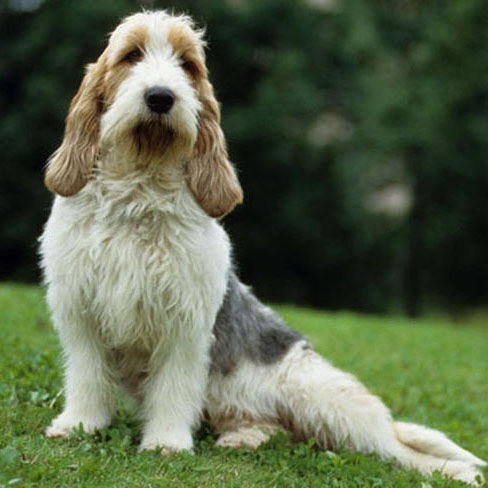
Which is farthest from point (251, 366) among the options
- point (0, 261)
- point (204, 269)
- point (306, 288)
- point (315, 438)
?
point (306, 288)

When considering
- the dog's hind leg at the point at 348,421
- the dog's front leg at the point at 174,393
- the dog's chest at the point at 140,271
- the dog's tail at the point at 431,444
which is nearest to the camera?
the dog's chest at the point at 140,271

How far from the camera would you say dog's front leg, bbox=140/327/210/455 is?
443cm

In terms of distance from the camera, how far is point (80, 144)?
440 centimetres

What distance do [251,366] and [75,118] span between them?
1931 millimetres

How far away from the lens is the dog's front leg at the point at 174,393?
4.43m

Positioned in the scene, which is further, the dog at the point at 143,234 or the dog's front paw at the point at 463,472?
the dog's front paw at the point at 463,472

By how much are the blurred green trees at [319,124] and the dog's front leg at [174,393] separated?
52.7 ft

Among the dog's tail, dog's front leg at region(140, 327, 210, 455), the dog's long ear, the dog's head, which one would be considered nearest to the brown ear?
the dog's head

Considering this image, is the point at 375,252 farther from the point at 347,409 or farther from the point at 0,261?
the point at 347,409

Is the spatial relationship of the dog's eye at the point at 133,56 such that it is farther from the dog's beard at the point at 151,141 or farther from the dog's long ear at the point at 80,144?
the dog's beard at the point at 151,141

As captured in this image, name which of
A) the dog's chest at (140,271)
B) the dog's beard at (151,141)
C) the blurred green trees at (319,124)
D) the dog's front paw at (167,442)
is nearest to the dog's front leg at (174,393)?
the dog's front paw at (167,442)

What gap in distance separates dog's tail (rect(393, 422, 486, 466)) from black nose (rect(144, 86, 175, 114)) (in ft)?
8.46

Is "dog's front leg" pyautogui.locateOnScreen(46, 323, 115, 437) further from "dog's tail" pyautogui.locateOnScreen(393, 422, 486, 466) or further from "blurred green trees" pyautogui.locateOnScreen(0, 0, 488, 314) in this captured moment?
"blurred green trees" pyautogui.locateOnScreen(0, 0, 488, 314)

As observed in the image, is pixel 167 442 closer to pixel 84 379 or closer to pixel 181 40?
pixel 84 379
